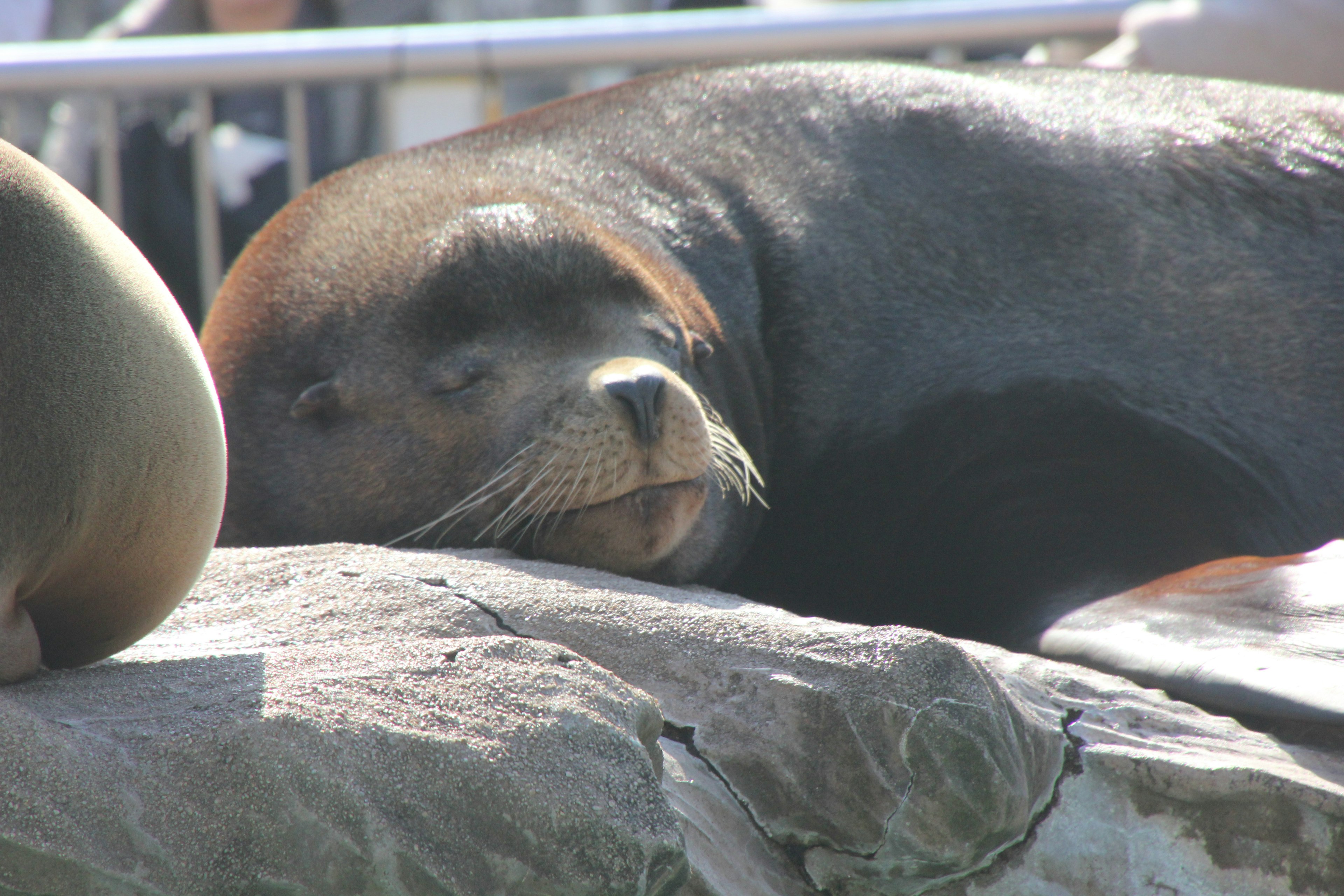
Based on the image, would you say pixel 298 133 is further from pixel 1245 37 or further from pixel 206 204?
pixel 1245 37

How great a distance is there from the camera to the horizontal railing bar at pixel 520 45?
6.43 m

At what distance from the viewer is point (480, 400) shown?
3195 millimetres

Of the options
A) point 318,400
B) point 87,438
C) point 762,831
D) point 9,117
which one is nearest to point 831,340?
point 318,400

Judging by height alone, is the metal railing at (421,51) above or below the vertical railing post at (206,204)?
above

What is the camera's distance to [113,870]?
1483 mm

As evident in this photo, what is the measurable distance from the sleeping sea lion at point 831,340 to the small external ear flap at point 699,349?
3 centimetres

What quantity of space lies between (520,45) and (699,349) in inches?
138

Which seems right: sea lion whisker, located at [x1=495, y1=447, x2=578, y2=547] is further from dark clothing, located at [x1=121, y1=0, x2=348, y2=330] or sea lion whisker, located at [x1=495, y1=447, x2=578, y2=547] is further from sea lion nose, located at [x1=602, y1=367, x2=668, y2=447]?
dark clothing, located at [x1=121, y1=0, x2=348, y2=330]

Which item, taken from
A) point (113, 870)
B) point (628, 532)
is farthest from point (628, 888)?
point (628, 532)

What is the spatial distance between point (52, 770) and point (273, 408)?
1.95 m

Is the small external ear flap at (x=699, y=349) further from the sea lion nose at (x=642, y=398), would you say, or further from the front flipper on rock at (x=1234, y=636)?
the front flipper on rock at (x=1234, y=636)

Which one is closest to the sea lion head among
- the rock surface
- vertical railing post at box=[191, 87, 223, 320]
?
the rock surface

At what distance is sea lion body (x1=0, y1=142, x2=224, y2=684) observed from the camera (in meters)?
1.86

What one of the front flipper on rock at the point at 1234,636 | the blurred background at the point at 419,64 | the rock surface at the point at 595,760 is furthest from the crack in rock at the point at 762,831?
the blurred background at the point at 419,64
